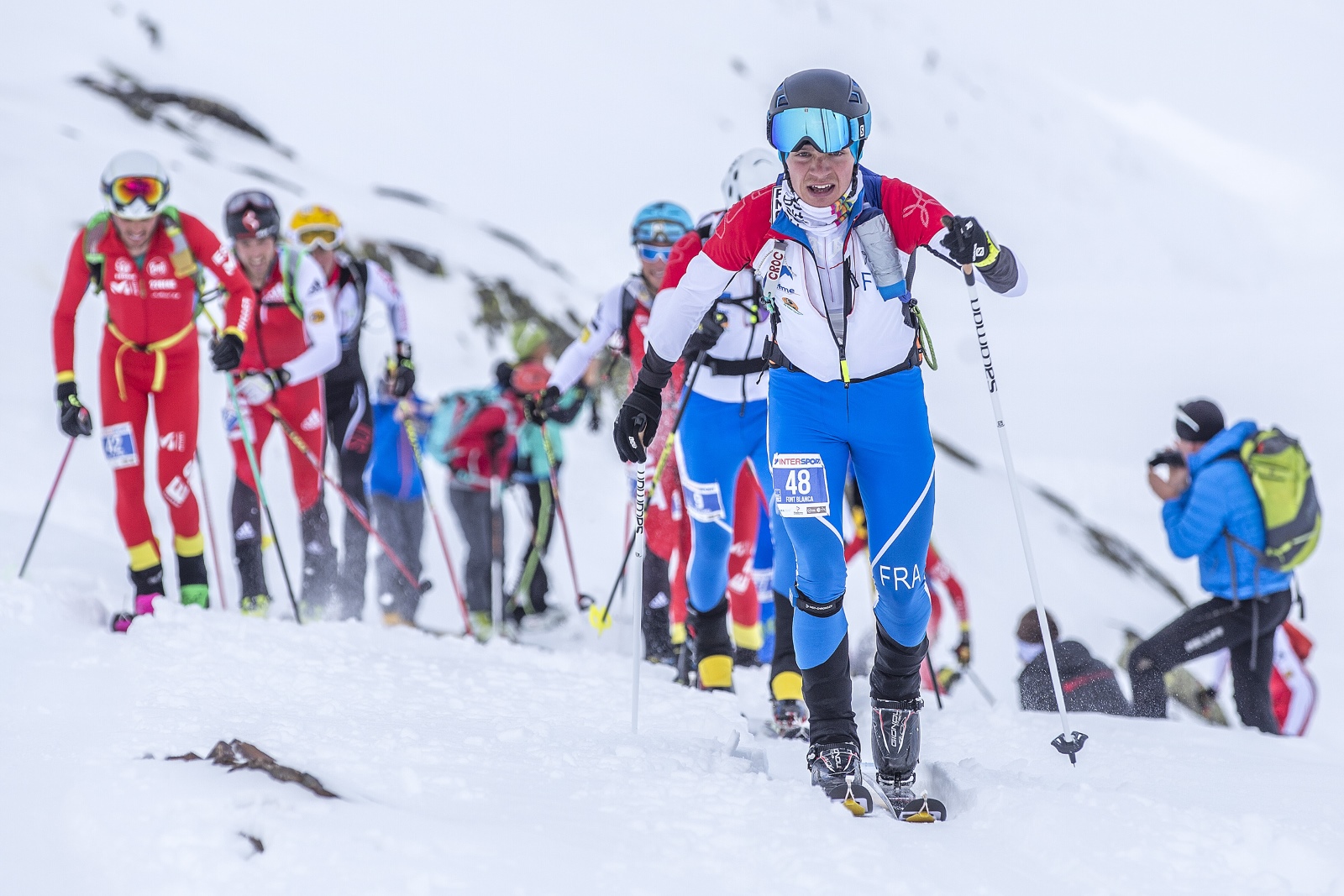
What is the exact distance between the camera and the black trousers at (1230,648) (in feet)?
22.8

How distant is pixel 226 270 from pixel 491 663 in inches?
115

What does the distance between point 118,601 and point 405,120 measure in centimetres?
3513

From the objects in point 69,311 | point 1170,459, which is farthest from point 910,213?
point 69,311

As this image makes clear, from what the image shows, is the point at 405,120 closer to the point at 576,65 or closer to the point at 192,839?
the point at 576,65

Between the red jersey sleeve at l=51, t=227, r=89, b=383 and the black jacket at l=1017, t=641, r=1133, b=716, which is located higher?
the red jersey sleeve at l=51, t=227, r=89, b=383

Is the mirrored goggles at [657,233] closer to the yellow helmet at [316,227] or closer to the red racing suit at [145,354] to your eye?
the red racing suit at [145,354]

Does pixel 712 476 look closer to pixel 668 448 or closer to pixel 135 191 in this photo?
pixel 668 448

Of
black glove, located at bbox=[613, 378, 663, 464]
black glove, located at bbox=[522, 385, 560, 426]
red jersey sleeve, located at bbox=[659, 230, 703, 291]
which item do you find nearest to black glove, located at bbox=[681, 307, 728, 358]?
red jersey sleeve, located at bbox=[659, 230, 703, 291]

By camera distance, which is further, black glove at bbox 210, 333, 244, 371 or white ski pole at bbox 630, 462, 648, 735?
black glove at bbox 210, 333, 244, 371

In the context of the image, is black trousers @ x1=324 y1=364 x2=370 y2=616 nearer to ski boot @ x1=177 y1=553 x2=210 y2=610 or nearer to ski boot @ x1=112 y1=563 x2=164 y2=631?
ski boot @ x1=177 y1=553 x2=210 y2=610

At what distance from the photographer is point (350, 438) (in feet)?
26.9

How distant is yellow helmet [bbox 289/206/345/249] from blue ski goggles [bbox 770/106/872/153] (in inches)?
196

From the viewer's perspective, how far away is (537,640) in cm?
930

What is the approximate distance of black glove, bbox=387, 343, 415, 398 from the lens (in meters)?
7.95
